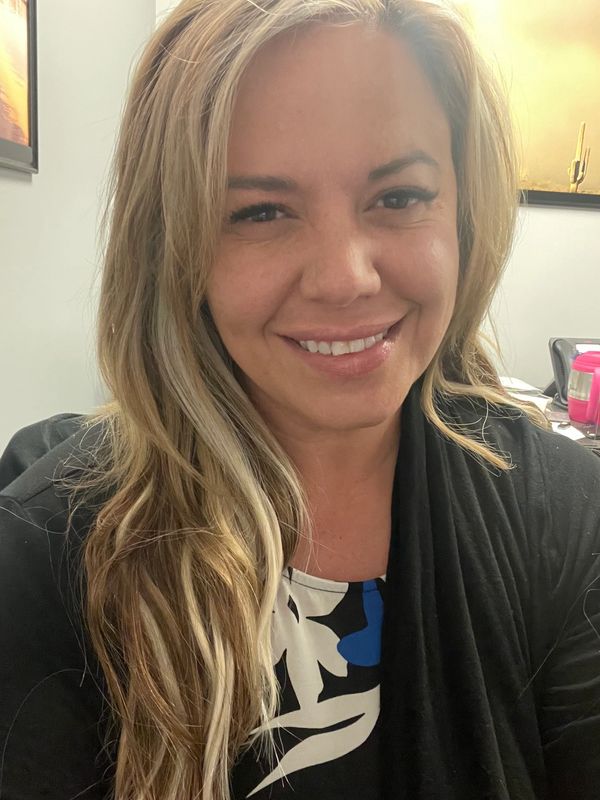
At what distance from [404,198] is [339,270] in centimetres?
13

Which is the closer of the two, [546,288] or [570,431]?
[570,431]

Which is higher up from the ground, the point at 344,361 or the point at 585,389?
the point at 344,361

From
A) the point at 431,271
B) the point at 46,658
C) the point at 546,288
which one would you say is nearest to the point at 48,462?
the point at 46,658

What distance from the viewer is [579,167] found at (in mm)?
2355

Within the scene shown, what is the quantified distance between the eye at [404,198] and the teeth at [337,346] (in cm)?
15

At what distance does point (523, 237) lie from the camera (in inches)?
95.5

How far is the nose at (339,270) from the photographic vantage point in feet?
2.25

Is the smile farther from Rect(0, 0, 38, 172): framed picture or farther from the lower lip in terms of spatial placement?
Rect(0, 0, 38, 172): framed picture

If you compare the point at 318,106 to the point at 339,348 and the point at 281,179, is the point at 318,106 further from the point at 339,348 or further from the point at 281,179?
the point at 339,348

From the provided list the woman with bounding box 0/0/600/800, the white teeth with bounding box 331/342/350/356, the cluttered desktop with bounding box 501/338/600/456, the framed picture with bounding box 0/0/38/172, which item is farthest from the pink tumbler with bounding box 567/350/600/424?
the framed picture with bounding box 0/0/38/172

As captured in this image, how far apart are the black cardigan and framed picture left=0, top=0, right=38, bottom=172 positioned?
71 centimetres

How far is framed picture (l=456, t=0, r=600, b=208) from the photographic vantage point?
87.5 inches

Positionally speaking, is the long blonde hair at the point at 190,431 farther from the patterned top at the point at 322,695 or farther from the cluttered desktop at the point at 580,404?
the cluttered desktop at the point at 580,404

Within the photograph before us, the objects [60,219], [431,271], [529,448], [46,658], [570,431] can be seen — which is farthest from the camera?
[570,431]
